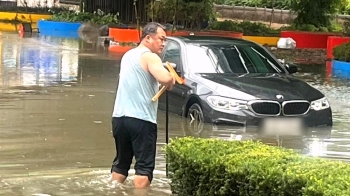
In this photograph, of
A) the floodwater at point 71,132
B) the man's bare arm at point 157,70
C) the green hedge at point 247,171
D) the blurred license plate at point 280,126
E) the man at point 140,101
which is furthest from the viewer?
the blurred license plate at point 280,126

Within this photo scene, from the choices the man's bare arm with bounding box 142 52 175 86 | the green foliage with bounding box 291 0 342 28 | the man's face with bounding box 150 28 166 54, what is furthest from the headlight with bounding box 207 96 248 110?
the green foliage with bounding box 291 0 342 28

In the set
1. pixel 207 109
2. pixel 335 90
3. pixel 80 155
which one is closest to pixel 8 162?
pixel 80 155

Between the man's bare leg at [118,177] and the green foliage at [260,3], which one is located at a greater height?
the green foliage at [260,3]

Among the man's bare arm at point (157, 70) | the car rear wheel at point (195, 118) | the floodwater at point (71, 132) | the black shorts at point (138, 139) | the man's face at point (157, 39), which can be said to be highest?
the man's face at point (157, 39)

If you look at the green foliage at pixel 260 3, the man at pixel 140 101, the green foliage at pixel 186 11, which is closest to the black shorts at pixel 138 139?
the man at pixel 140 101

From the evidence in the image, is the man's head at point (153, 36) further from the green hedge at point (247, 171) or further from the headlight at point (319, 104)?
the headlight at point (319, 104)

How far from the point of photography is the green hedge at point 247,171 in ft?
15.2

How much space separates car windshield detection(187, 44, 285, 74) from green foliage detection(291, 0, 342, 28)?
829 inches

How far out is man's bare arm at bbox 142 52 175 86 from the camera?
630 cm

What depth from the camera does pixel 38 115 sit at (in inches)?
468

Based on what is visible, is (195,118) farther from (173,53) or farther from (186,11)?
(186,11)

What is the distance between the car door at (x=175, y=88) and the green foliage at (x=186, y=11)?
663 inches

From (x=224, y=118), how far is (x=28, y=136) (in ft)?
9.30

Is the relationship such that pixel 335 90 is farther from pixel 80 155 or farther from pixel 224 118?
pixel 80 155
